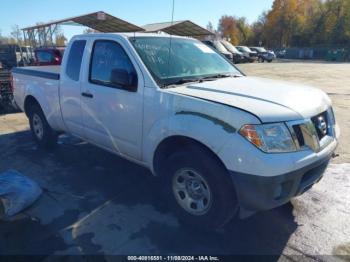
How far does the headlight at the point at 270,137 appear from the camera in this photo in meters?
2.62

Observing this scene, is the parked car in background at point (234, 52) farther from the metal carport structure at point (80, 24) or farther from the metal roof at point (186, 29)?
the metal carport structure at point (80, 24)

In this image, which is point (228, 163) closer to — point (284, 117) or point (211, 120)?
point (211, 120)

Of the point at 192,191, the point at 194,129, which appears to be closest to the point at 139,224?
the point at 192,191

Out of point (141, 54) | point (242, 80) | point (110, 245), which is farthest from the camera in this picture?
point (242, 80)

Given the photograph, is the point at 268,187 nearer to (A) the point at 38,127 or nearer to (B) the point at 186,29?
(A) the point at 38,127

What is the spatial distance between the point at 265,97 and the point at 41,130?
4162mm

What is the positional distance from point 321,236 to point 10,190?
10.9 ft

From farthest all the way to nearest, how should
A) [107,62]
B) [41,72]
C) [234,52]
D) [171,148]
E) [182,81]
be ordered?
[234,52], [41,72], [107,62], [182,81], [171,148]

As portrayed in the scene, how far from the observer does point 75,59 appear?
176 inches

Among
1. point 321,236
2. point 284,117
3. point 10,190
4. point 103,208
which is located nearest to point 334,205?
point 321,236

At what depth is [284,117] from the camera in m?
2.70

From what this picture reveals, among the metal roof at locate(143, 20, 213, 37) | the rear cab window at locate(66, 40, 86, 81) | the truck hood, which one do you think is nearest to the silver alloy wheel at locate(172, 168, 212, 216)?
the truck hood

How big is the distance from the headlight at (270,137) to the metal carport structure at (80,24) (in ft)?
68.3

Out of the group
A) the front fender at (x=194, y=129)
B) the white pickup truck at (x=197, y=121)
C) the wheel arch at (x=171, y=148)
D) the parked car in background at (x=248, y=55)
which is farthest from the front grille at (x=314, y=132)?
the parked car in background at (x=248, y=55)
